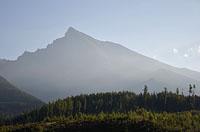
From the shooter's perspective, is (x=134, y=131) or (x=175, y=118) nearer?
(x=134, y=131)

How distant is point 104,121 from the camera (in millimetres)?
128125

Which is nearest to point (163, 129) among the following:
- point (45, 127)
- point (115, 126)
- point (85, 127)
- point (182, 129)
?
point (182, 129)

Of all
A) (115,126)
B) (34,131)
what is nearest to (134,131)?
(115,126)

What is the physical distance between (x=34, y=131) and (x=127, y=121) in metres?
25.4

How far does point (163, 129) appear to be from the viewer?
11550 centimetres

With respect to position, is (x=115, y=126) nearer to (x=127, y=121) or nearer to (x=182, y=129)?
(x=127, y=121)

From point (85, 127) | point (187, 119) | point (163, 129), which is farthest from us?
point (187, 119)

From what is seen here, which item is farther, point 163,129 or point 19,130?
point 19,130

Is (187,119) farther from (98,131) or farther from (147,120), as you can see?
(98,131)

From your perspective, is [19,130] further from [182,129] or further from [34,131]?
[182,129]

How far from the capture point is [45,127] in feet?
426

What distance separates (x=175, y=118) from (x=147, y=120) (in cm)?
1621

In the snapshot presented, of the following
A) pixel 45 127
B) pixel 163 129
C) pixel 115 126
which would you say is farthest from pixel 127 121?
pixel 45 127

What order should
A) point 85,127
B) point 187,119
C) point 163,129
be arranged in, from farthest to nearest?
1. point 187,119
2. point 85,127
3. point 163,129
